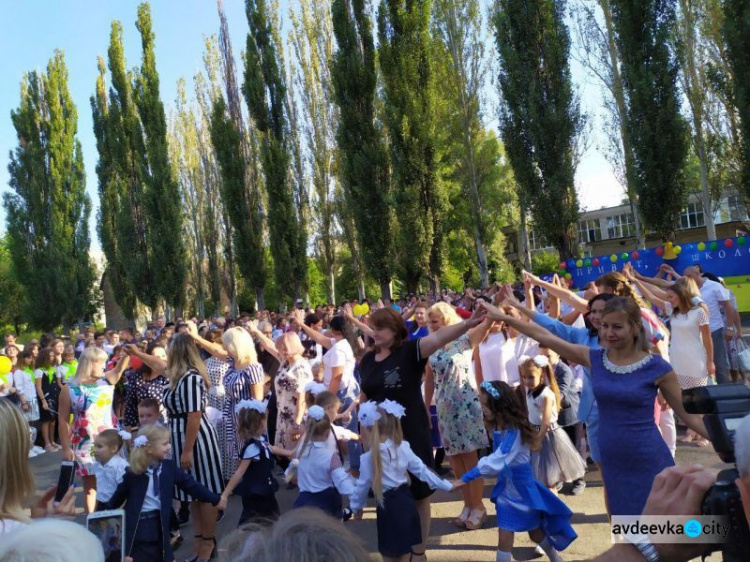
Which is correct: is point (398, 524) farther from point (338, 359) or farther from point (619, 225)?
point (619, 225)

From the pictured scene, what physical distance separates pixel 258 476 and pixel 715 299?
6582 mm

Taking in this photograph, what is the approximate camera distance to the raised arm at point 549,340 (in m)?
3.49

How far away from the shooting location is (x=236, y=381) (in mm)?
6328

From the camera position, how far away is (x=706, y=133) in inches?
908

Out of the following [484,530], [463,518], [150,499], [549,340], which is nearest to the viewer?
[549,340]

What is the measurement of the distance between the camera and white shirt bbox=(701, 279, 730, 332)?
25.0 feet

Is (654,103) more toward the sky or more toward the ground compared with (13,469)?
more toward the sky

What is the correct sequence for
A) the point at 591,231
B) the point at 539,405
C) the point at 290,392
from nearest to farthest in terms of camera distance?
the point at 539,405 < the point at 290,392 < the point at 591,231

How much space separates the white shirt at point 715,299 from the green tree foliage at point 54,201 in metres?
33.4

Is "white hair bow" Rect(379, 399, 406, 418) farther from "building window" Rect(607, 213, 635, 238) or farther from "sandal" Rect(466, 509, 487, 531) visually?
"building window" Rect(607, 213, 635, 238)

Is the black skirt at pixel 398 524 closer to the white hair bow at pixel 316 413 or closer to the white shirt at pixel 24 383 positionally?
the white hair bow at pixel 316 413

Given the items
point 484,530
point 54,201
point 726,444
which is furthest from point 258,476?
point 54,201

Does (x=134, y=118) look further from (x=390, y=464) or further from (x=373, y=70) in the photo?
(x=390, y=464)

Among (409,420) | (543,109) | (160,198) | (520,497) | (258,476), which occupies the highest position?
(160,198)
